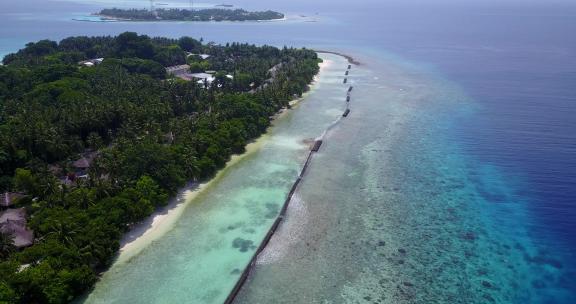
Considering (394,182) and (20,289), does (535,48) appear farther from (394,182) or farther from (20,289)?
(20,289)

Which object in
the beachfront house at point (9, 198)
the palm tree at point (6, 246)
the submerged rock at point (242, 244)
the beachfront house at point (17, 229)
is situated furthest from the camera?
→ the beachfront house at point (9, 198)

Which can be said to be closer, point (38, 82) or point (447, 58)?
point (38, 82)

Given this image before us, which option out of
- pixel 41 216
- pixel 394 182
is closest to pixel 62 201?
pixel 41 216

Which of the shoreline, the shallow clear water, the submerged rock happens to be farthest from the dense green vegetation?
the submerged rock

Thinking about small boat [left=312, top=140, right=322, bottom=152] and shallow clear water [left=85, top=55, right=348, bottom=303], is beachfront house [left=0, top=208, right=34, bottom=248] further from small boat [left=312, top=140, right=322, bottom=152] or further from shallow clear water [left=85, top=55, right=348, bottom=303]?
small boat [left=312, top=140, right=322, bottom=152]

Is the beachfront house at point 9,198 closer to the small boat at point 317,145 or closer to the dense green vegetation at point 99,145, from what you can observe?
the dense green vegetation at point 99,145

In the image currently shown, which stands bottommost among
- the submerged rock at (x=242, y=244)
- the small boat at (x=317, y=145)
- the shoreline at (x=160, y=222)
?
the submerged rock at (x=242, y=244)

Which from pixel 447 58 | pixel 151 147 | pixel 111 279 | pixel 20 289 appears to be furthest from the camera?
pixel 447 58

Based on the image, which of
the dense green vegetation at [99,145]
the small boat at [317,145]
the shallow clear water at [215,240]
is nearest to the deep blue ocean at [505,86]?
the small boat at [317,145]

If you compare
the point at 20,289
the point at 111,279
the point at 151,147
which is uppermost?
the point at 151,147
